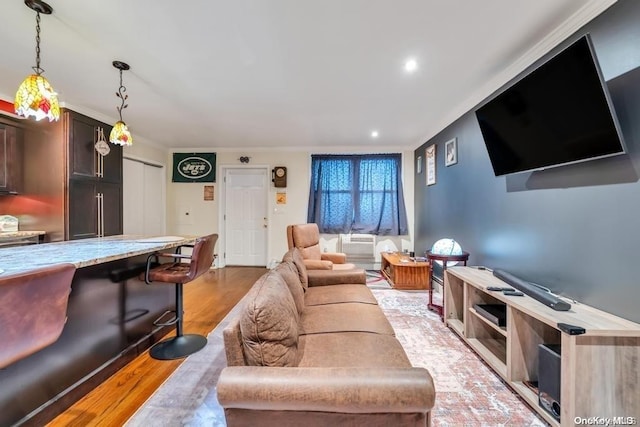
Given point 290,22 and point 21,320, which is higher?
point 290,22

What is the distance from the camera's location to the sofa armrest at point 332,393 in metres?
1.00

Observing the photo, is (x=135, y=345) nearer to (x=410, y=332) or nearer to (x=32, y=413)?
(x=32, y=413)

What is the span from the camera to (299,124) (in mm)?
4055

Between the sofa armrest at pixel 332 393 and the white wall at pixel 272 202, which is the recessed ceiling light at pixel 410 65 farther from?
the white wall at pixel 272 202

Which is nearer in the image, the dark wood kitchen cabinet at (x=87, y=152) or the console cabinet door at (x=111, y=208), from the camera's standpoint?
the dark wood kitchen cabinet at (x=87, y=152)

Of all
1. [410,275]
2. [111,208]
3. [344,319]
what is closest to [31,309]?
[344,319]

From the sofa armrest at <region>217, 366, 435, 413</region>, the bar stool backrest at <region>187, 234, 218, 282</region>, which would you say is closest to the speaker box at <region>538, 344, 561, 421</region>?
the sofa armrest at <region>217, 366, 435, 413</region>

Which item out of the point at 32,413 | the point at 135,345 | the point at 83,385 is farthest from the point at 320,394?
the point at 135,345

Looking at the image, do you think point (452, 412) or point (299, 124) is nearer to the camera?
point (452, 412)

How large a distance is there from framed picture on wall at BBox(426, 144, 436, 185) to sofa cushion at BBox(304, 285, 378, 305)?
245 centimetres

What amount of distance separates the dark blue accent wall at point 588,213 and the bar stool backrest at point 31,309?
267 cm

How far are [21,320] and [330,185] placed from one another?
4.63 metres

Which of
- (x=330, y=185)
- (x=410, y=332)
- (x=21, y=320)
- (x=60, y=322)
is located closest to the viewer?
(x=21, y=320)

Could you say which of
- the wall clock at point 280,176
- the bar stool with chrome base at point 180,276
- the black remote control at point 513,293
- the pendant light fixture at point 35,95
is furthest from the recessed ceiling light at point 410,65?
the wall clock at point 280,176
